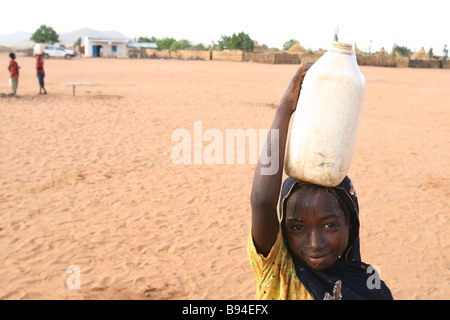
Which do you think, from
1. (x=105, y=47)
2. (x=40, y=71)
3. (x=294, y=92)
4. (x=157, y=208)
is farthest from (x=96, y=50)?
(x=294, y=92)

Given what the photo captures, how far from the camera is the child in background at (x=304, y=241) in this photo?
58.4 inches

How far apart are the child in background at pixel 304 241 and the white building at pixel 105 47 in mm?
58861

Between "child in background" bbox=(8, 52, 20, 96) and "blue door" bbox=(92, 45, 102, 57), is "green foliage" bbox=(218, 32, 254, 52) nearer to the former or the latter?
"blue door" bbox=(92, 45, 102, 57)

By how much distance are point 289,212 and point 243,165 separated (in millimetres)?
6266

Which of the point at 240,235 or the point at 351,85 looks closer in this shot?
the point at 351,85

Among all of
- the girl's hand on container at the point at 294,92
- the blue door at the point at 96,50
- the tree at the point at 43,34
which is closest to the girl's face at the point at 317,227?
the girl's hand on container at the point at 294,92

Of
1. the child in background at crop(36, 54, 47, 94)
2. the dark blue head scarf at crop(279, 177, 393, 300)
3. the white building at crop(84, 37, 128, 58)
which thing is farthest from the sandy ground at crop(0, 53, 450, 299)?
the white building at crop(84, 37, 128, 58)

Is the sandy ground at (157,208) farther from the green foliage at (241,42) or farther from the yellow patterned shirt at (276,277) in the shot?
the green foliage at (241,42)

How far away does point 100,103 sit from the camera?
14.0 meters

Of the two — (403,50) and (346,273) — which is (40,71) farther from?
(403,50)

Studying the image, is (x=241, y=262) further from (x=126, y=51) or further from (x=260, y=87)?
(x=126, y=51)

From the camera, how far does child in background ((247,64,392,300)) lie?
4.86 feet

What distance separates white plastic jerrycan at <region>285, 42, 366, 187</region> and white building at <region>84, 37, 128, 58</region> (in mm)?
58890

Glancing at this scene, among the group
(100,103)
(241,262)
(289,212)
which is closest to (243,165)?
(241,262)
